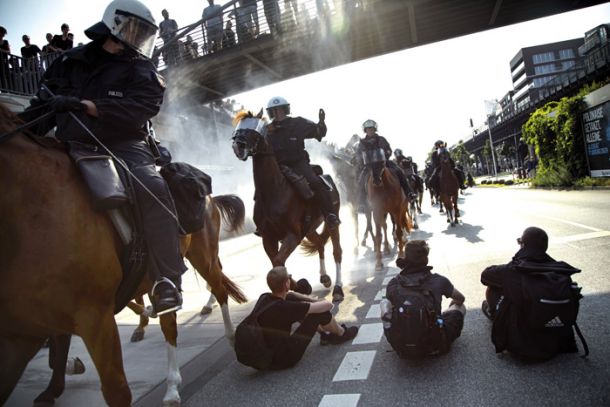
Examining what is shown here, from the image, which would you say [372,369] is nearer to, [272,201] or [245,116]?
[272,201]

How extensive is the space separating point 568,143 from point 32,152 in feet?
85.0

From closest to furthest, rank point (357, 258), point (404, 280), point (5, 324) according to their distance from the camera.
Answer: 1. point (5, 324)
2. point (404, 280)
3. point (357, 258)

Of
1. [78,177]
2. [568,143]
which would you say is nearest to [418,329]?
[78,177]

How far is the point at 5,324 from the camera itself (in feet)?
8.98

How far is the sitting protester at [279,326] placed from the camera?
4152 mm

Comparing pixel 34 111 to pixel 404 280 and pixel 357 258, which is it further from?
pixel 357 258

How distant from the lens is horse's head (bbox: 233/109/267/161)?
19.0ft

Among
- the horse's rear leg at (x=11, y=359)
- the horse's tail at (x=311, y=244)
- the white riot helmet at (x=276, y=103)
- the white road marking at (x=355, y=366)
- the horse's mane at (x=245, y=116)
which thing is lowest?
the white road marking at (x=355, y=366)

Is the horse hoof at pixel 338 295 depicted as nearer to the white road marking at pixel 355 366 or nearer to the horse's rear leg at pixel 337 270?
the horse's rear leg at pixel 337 270

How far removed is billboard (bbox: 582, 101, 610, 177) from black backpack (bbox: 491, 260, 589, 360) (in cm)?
2052

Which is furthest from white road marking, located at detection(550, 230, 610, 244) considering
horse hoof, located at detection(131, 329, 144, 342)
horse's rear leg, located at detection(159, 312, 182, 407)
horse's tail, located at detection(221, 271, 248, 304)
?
horse hoof, located at detection(131, 329, 144, 342)

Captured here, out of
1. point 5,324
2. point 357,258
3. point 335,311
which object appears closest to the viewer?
point 5,324

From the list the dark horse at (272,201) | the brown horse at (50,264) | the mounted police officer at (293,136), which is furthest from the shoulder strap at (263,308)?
the mounted police officer at (293,136)

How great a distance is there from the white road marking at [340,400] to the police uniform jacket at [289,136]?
13.5ft
